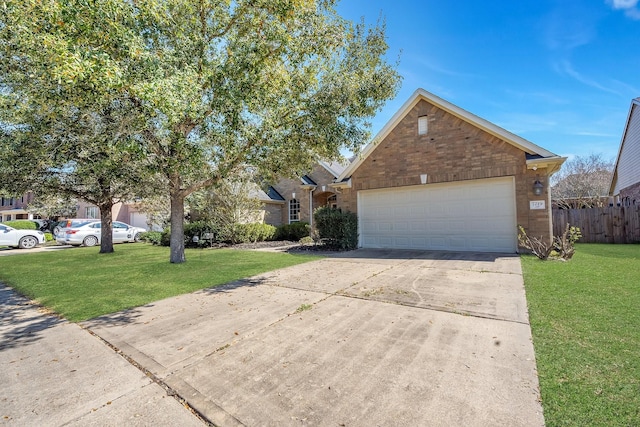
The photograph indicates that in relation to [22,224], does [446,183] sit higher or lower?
higher

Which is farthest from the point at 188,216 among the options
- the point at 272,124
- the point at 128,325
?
the point at 128,325

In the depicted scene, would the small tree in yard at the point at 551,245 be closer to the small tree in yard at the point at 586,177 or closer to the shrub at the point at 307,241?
the shrub at the point at 307,241

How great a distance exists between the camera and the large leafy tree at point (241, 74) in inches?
207

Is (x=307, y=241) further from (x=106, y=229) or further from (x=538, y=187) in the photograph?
(x=538, y=187)

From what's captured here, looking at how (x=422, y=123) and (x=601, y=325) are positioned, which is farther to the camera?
(x=422, y=123)

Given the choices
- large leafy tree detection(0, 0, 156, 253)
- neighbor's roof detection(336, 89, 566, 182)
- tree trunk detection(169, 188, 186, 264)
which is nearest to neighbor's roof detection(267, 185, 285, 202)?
neighbor's roof detection(336, 89, 566, 182)

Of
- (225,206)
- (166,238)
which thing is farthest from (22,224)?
(225,206)

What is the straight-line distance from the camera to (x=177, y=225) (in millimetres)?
9406

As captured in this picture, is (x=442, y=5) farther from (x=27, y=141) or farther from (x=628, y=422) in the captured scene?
(x=27, y=141)

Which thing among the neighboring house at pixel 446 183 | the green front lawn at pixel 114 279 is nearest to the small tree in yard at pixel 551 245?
the neighboring house at pixel 446 183

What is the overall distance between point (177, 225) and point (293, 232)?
339 inches

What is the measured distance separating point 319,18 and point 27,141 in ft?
27.0

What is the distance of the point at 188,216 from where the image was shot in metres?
19.3

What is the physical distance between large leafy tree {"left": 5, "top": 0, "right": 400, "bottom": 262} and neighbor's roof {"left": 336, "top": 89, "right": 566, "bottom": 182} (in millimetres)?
2702
